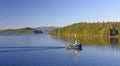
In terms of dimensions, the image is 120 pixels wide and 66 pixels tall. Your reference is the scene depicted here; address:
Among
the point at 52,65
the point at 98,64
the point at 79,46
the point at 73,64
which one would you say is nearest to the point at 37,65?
the point at 52,65

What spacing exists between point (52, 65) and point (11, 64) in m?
10.2

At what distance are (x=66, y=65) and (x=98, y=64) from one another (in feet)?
26.6

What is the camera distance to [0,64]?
67.2 meters

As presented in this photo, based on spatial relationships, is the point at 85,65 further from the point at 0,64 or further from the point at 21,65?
the point at 0,64

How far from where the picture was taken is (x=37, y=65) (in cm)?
6556

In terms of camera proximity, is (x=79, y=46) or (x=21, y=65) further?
(x=79, y=46)

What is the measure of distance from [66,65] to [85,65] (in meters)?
4.72

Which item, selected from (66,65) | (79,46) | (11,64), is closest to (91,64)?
(66,65)

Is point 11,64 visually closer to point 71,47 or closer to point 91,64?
point 91,64

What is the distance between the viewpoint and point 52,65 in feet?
217

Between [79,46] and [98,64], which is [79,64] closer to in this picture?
[98,64]

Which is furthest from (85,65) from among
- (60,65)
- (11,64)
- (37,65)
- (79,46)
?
(79,46)

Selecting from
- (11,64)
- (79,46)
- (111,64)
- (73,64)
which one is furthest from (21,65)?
(79,46)

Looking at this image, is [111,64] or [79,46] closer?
[111,64]
